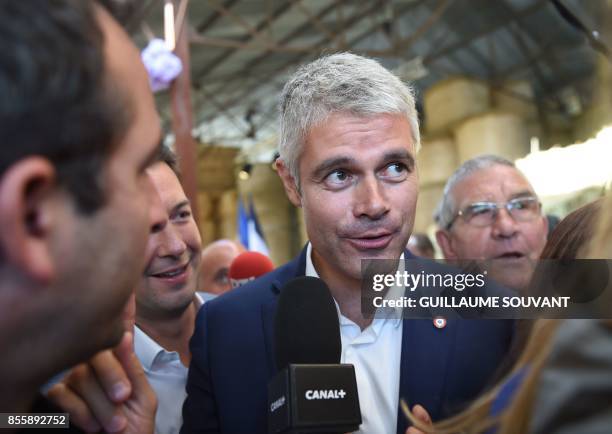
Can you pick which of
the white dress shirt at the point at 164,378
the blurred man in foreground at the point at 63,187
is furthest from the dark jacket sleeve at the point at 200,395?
the blurred man in foreground at the point at 63,187

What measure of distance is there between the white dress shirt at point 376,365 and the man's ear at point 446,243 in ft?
3.72

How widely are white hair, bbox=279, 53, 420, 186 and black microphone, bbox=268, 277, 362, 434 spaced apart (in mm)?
516

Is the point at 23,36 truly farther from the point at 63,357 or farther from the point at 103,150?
the point at 63,357

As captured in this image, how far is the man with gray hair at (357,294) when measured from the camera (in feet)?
5.16

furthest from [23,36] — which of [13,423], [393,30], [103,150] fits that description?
[393,30]

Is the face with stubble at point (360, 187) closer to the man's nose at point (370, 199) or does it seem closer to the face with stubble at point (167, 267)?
the man's nose at point (370, 199)

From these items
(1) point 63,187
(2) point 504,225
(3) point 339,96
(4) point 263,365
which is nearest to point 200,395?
(4) point 263,365

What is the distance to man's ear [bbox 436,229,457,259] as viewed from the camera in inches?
110

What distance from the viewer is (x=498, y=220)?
2523 millimetres

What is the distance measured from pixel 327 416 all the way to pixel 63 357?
1.54 feet

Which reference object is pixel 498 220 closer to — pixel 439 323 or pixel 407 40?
pixel 439 323

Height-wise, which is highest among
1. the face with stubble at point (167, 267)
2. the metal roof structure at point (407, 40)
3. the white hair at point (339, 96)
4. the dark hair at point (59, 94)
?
the metal roof structure at point (407, 40)

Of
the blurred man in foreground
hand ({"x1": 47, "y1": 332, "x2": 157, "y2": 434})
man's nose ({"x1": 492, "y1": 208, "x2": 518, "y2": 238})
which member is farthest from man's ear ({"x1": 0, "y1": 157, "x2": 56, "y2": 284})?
man's nose ({"x1": 492, "y1": 208, "x2": 518, "y2": 238})

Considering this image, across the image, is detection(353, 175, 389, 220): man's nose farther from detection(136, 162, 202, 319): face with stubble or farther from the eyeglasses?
the eyeglasses
